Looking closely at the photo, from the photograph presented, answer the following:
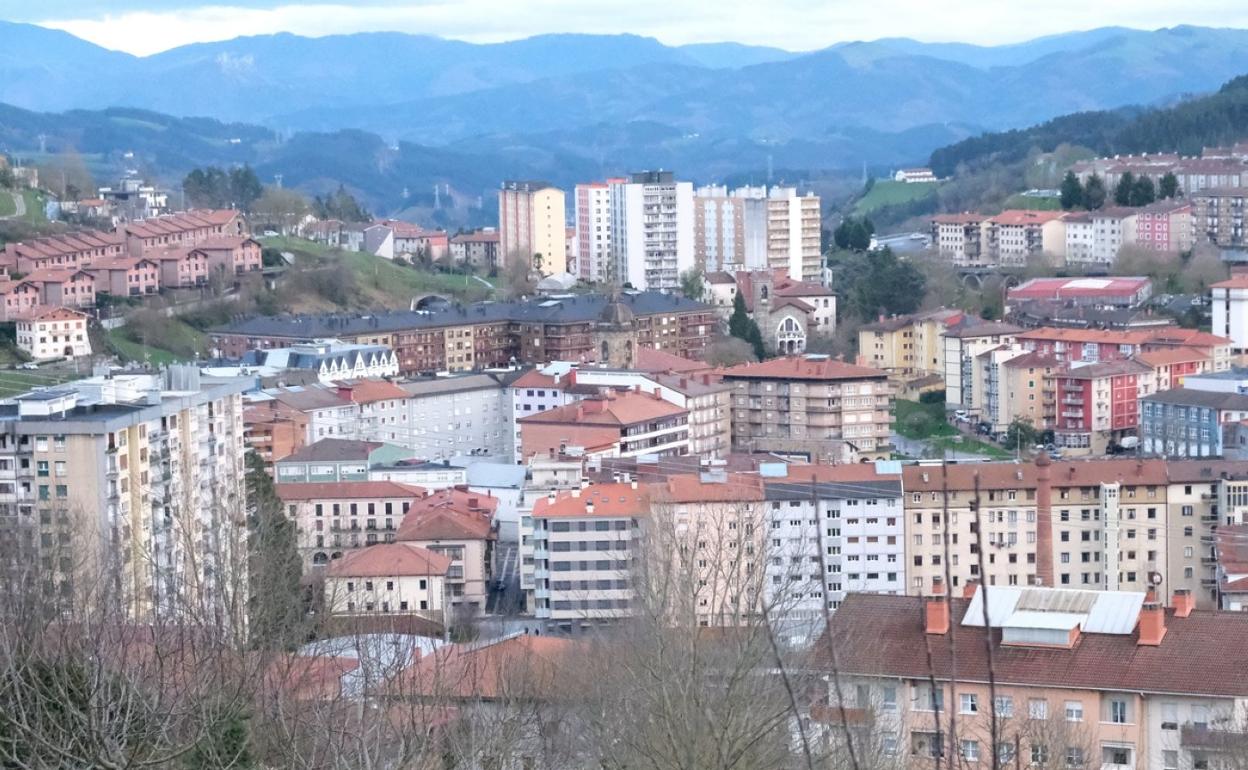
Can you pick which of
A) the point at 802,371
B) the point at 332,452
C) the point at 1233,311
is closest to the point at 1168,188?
the point at 1233,311

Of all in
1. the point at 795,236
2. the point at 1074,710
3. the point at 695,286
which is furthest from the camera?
the point at 795,236

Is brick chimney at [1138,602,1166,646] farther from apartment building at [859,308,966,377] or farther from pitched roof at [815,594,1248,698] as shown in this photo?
apartment building at [859,308,966,377]

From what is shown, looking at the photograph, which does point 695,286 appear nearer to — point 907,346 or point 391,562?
point 907,346

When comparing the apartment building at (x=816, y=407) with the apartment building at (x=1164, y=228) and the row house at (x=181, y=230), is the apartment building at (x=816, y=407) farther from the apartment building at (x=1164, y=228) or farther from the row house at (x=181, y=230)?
the apartment building at (x=1164, y=228)

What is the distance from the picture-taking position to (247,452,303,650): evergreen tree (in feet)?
25.8

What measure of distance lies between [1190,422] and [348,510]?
807cm

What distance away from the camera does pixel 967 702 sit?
350 inches

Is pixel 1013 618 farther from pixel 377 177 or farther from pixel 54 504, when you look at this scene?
pixel 377 177

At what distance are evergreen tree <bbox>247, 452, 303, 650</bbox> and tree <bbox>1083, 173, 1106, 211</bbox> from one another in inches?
812

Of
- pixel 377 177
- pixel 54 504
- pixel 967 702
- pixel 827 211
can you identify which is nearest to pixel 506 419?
pixel 54 504

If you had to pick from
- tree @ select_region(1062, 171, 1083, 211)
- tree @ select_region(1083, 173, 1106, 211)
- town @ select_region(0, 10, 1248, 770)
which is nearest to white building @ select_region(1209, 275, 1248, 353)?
town @ select_region(0, 10, 1248, 770)

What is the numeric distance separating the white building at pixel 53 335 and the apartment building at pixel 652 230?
10.6m

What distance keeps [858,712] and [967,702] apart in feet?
5.25

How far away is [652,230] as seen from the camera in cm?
3275
